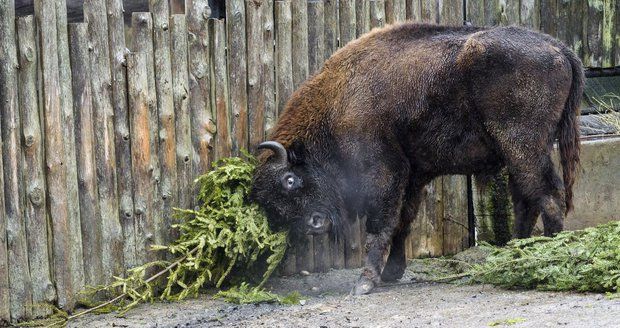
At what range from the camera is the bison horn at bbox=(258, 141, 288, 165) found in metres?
7.43

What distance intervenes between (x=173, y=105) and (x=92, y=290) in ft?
4.94

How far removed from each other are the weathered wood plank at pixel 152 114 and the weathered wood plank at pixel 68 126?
1.89 feet

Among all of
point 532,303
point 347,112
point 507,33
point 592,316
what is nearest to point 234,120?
point 347,112

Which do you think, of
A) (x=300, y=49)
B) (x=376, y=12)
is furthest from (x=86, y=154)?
(x=376, y=12)

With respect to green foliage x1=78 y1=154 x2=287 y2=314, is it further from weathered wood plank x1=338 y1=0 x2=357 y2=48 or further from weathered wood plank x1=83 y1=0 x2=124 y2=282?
weathered wood plank x1=338 y1=0 x2=357 y2=48

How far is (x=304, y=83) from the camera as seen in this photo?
7812mm

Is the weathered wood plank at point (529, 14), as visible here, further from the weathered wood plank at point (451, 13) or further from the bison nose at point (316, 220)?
the bison nose at point (316, 220)

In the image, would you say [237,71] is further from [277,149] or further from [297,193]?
[297,193]

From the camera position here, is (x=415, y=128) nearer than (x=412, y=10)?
Yes

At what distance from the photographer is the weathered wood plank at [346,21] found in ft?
27.2

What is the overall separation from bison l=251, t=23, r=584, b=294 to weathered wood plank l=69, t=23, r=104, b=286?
127 cm

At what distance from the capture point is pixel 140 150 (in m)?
7.32

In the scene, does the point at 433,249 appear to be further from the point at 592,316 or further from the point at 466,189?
the point at 592,316

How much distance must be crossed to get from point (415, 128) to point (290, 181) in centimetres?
104
